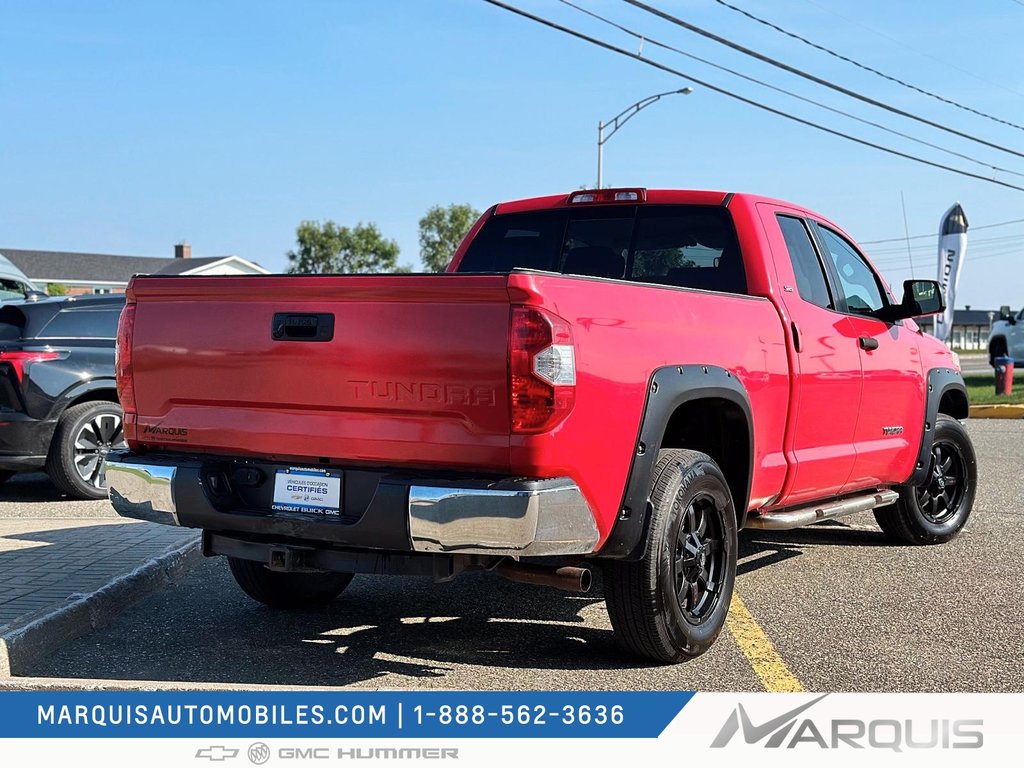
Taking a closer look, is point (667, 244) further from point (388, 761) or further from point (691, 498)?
point (388, 761)

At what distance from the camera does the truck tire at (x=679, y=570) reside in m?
4.57

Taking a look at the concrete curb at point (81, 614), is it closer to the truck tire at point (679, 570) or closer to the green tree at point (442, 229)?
the truck tire at point (679, 570)

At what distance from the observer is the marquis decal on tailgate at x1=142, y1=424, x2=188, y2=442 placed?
470 cm

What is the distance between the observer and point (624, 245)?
6051 mm

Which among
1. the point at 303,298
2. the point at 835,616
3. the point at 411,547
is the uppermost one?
the point at 303,298

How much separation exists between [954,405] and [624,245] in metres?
3.26

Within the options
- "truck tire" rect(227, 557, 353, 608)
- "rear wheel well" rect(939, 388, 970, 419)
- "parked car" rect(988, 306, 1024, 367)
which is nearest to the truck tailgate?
"truck tire" rect(227, 557, 353, 608)

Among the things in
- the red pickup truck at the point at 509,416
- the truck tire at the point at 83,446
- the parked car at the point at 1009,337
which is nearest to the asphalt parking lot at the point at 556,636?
the red pickup truck at the point at 509,416

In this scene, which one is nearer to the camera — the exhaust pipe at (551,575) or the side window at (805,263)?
the exhaust pipe at (551,575)

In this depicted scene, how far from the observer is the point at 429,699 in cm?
430

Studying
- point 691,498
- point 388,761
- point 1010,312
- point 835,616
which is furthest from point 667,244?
point 1010,312

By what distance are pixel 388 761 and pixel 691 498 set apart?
1.72 m

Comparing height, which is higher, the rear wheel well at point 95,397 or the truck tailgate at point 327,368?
the truck tailgate at point 327,368

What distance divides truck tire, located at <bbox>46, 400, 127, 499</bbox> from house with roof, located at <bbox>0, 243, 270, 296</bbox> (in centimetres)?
6542
